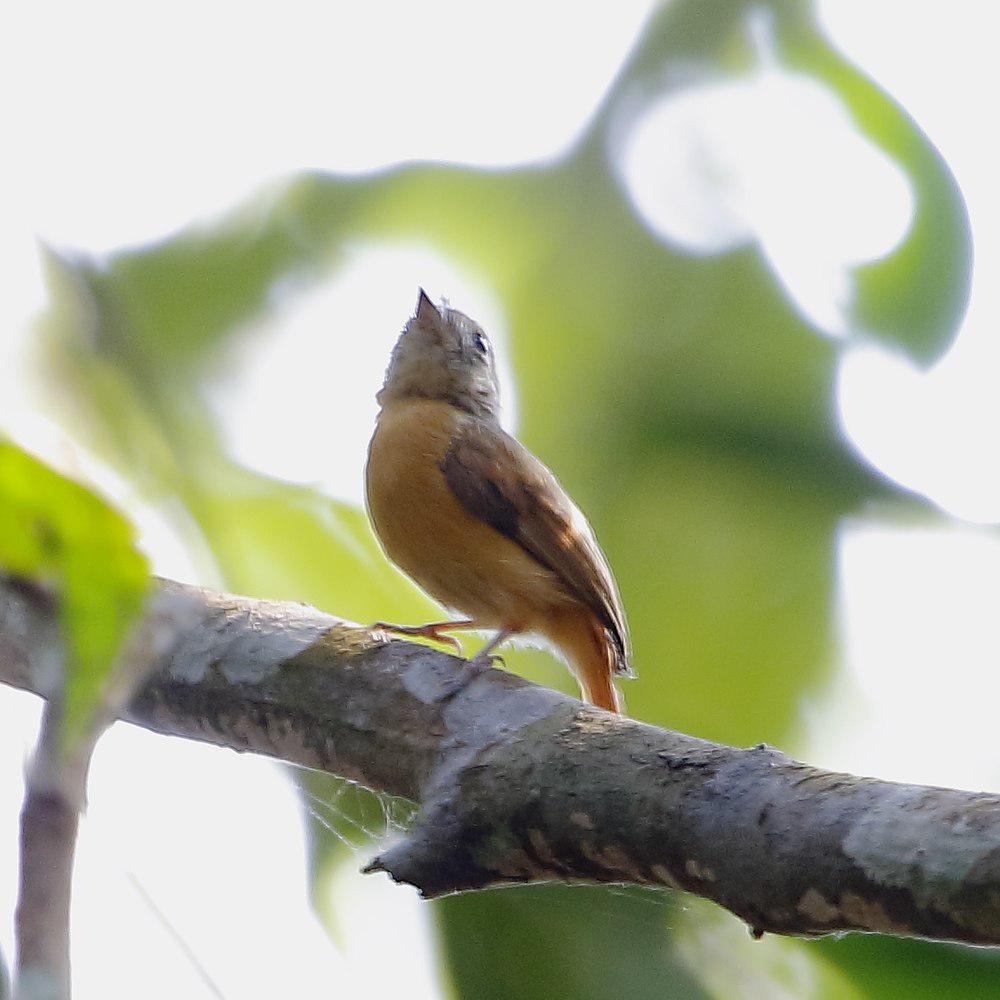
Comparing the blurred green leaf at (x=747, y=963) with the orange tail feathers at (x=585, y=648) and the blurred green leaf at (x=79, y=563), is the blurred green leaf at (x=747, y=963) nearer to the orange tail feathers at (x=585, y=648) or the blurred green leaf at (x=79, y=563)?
the orange tail feathers at (x=585, y=648)

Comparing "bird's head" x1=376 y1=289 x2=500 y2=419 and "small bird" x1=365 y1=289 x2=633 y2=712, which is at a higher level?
"bird's head" x1=376 y1=289 x2=500 y2=419

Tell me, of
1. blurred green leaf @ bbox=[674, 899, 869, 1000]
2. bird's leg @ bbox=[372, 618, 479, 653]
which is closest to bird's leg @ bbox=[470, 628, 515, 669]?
bird's leg @ bbox=[372, 618, 479, 653]

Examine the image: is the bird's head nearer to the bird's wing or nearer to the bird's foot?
the bird's wing

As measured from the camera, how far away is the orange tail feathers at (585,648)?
362 centimetres

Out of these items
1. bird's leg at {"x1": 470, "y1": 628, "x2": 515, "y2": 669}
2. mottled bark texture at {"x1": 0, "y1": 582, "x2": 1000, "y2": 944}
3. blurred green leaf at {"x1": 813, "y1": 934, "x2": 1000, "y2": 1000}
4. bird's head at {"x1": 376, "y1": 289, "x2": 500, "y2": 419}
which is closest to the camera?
mottled bark texture at {"x1": 0, "y1": 582, "x2": 1000, "y2": 944}

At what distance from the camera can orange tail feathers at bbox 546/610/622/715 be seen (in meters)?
3.62

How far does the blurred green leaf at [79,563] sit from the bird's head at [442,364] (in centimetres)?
342

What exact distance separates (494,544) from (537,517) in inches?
6.2

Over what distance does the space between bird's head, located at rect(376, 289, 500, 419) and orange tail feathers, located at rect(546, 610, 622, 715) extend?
0.90 meters

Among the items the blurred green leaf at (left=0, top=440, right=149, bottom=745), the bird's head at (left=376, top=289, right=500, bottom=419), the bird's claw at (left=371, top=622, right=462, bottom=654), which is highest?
the bird's head at (left=376, top=289, right=500, bottom=419)

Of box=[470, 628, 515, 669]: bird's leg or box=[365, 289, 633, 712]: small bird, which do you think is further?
box=[365, 289, 633, 712]: small bird

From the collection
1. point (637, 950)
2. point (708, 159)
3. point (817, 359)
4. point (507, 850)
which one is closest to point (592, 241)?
point (708, 159)

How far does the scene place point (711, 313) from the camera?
16.7 ft

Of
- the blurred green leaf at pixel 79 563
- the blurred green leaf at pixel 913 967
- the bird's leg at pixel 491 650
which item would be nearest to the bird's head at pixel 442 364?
the bird's leg at pixel 491 650
